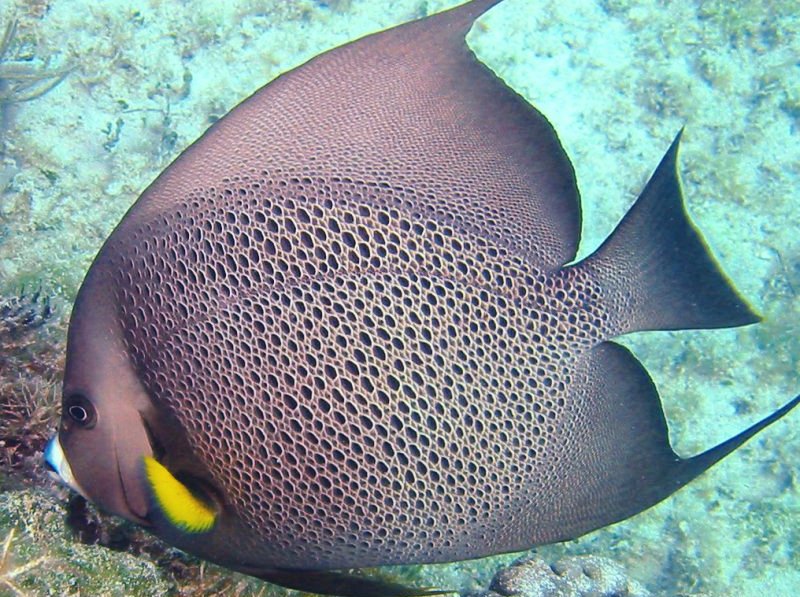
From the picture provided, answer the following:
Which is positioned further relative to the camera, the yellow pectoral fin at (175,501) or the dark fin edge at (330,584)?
the dark fin edge at (330,584)

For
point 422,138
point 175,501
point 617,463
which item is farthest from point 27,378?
point 617,463

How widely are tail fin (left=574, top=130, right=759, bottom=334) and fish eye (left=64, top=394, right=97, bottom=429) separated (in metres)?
1.24

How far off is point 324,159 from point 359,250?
0.26 m

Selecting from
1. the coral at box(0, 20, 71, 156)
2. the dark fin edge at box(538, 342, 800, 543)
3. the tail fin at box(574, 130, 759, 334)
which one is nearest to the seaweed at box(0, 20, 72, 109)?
the coral at box(0, 20, 71, 156)

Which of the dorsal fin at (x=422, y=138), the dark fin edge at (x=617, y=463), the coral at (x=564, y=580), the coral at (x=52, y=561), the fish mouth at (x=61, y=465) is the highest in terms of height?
the dorsal fin at (x=422, y=138)

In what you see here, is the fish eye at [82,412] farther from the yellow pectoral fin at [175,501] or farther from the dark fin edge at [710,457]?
the dark fin edge at [710,457]

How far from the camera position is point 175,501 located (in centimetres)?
135

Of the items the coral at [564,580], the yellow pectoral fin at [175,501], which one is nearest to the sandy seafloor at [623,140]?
the coral at [564,580]

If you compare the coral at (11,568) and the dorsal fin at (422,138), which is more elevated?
the dorsal fin at (422,138)

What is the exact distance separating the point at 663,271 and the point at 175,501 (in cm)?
131

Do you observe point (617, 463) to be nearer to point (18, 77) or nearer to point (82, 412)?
point (82, 412)

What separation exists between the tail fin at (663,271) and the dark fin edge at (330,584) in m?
0.86

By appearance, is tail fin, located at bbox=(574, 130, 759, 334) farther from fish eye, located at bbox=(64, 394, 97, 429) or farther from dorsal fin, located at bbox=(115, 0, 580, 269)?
fish eye, located at bbox=(64, 394, 97, 429)

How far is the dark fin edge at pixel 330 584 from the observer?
145 centimetres
